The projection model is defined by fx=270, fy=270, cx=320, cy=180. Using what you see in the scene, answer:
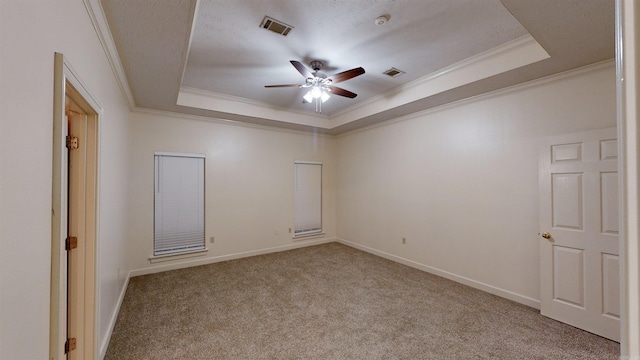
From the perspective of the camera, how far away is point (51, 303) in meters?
1.22

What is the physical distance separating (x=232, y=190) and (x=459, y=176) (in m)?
3.73

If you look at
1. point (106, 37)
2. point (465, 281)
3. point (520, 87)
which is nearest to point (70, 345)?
point (106, 37)

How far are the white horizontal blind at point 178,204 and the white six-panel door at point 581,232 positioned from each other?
4737mm

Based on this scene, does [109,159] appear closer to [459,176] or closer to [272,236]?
[272,236]

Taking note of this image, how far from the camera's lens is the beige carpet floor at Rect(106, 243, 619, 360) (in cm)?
231

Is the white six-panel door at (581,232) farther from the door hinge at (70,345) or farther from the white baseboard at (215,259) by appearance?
the door hinge at (70,345)

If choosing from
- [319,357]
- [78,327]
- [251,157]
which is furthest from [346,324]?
[251,157]

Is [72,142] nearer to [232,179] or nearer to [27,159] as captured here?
[27,159]

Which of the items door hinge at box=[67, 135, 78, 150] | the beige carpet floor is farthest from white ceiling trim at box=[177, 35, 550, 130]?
the beige carpet floor

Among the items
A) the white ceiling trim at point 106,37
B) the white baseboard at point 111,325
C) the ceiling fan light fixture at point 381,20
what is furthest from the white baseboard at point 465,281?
the white ceiling trim at point 106,37

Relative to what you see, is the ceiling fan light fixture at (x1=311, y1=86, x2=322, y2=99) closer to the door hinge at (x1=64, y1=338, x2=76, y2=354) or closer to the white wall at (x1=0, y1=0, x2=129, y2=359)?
the white wall at (x1=0, y1=0, x2=129, y2=359)

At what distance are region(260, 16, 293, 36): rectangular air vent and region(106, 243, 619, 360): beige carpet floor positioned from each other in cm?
→ 288

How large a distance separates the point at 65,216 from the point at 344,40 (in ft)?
8.85

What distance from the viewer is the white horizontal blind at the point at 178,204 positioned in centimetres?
424
